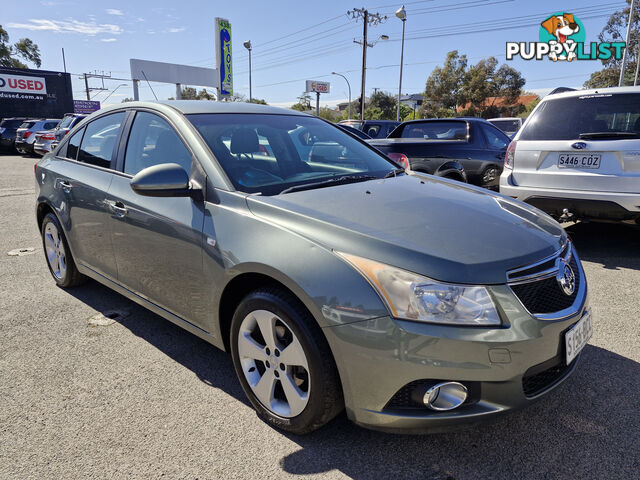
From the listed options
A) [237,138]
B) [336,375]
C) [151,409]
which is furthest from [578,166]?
[151,409]

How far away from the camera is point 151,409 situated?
2422 mm

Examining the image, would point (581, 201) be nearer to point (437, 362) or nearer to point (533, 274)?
point (533, 274)

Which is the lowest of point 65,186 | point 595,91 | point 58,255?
point 58,255

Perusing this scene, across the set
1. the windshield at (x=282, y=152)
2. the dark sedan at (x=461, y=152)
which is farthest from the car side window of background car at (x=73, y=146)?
the dark sedan at (x=461, y=152)

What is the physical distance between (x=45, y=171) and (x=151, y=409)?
269 centimetres

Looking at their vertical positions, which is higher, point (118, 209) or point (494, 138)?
point (494, 138)

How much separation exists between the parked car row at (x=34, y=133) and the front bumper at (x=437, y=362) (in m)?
17.8

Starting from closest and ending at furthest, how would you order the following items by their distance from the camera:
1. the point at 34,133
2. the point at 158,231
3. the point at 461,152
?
1. the point at 158,231
2. the point at 461,152
3. the point at 34,133

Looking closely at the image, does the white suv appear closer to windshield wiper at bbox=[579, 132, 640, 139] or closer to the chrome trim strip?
windshield wiper at bbox=[579, 132, 640, 139]

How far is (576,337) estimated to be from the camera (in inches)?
81.3

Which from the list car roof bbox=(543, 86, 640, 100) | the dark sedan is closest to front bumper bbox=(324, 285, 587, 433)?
car roof bbox=(543, 86, 640, 100)

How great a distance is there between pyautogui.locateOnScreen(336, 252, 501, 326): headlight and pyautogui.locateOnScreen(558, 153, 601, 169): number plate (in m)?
3.64

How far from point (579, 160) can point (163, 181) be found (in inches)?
165

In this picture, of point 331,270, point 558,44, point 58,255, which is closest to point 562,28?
point 558,44
